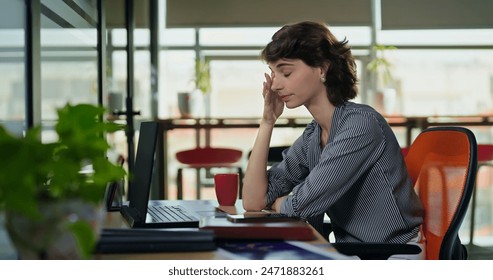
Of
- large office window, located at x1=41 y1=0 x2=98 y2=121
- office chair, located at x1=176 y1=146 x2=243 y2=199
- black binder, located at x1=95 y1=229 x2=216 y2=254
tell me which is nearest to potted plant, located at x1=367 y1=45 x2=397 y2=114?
office chair, located at x1=176 y1=146 x2=243 y2=199

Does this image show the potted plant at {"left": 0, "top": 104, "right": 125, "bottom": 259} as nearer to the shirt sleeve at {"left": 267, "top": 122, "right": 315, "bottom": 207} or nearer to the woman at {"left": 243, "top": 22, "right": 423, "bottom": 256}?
the woman at {"left": 243, "top": 22, "right": 423, "bottom": 256}

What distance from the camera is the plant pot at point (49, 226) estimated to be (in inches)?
22.0

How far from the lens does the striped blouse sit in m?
1.49

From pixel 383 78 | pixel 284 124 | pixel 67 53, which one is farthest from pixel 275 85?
pixel 383 78

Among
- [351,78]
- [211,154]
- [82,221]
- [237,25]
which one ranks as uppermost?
[237,25]

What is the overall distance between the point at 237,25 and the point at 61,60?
114 inches

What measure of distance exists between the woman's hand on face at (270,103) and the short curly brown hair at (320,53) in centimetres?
11

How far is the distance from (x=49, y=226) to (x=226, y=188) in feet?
3.71

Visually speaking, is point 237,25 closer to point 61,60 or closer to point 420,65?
point 420,65

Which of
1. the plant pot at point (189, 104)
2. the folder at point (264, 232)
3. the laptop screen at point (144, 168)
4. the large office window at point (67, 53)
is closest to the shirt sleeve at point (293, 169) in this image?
the laptop screen at point (144, 168)

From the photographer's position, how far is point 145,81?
206 inches

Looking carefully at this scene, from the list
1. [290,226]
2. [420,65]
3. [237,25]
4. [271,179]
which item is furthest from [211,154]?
[290,226]

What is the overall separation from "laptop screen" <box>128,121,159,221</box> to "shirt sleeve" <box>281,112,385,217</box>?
31 cm

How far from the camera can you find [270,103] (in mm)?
1779
